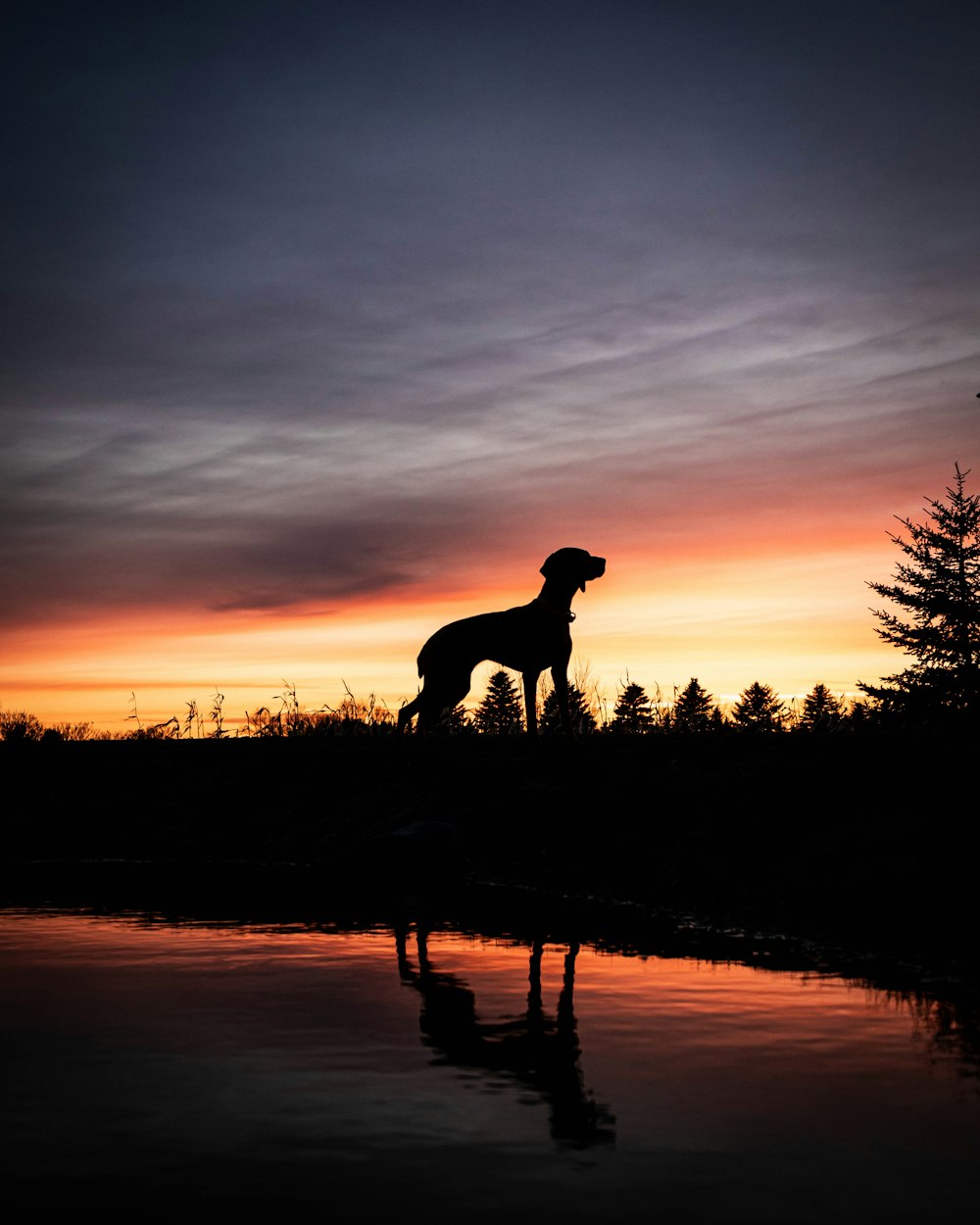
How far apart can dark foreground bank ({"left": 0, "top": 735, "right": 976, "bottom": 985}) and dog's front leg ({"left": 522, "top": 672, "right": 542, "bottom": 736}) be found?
0.30 meters

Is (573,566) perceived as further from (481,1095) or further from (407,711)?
(481,1095)

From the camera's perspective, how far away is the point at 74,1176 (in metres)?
4.84

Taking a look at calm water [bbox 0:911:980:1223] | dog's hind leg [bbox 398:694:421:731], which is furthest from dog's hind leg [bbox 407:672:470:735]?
calm water [bbox 0:911:980:1223]

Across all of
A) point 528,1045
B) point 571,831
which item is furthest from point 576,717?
point 528,1045

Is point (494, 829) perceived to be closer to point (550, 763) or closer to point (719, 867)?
point (550, 763)

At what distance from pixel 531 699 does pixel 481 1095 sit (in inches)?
473

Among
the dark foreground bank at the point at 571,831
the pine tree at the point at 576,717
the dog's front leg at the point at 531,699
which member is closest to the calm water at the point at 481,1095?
the dark foreground bank at the point at 571,831

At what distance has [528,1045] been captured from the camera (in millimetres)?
6914

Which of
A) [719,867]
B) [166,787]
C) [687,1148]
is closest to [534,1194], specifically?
[687,1148]

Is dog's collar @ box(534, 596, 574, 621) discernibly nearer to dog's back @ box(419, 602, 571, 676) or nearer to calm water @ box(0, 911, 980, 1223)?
dog's back @ box(419, 602, 571, 676)

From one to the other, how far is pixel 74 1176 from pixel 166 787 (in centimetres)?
→ 1630

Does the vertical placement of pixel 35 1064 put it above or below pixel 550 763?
below

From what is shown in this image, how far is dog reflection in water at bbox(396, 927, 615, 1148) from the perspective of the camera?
557 centimetres

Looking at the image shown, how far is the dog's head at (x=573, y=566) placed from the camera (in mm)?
17797
